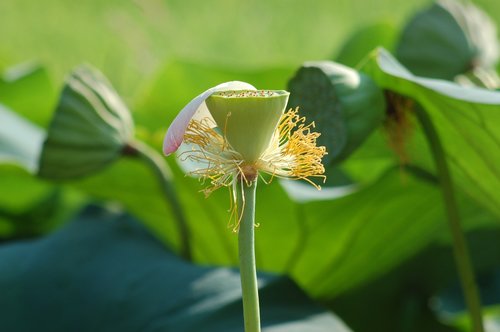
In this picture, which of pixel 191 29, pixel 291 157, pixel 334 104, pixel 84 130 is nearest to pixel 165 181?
pixel 84 130

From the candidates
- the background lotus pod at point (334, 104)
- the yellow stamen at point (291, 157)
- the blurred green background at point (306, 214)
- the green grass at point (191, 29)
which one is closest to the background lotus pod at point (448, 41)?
the blurred green background at point (306, 214)

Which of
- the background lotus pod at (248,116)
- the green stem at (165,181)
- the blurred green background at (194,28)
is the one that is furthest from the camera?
the blurred green background at (194,28)

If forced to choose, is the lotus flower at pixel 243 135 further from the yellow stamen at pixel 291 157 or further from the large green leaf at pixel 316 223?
the large green leaf at pixel 316 223

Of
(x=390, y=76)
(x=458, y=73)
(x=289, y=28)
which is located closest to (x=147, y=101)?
(x=458, y=73)

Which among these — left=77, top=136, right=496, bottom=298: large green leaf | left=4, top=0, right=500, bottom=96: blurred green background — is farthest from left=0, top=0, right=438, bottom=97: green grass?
left=77, top=136, right=496, bottom=298: large green leaf

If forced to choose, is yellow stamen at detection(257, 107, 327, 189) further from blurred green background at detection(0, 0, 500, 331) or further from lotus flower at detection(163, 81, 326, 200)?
blurred green background at detection(0, 0, 500, 331)

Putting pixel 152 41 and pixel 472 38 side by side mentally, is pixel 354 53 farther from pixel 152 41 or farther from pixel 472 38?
pixel 152 41
